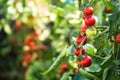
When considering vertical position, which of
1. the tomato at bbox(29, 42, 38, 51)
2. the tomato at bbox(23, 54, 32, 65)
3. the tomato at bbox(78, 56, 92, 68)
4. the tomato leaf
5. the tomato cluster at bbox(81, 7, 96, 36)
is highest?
the tomato cluster at bbox(81, 7, 96, 36)

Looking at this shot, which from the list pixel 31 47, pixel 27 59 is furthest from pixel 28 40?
pixel 27 59

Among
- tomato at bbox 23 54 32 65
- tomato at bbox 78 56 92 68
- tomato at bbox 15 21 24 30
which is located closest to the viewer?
tomato at bbox 78 56 92 68

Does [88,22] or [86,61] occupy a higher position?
[88,22]

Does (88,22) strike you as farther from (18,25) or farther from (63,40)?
(18,25)

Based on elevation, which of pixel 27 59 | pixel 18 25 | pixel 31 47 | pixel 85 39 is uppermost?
pixel 18 25

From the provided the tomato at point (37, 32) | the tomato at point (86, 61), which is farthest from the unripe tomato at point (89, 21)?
the tomato at point (37, 32)

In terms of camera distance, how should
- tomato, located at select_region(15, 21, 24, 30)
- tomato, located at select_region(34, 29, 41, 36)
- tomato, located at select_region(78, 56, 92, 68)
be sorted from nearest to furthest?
tomato, located at select_region(78, 56, 92, 68)
tomato, located at select_region(34, 29, 41, 36)
tomato, located at select_region(15, 21, 24, 30)

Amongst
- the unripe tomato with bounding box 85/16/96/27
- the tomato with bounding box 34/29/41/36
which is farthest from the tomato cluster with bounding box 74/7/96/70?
the tomato with bounding box 34/29/41/36

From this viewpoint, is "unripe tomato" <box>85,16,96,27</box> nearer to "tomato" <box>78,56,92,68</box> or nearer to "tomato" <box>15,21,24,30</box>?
"tomato" <box>78,56,92,68</box>

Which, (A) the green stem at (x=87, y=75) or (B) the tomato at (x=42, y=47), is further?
(B) the tomato at (x=42, y=47)

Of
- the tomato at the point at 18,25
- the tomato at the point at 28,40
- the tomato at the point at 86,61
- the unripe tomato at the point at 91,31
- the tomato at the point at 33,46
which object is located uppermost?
the tomato at the point at 18,25

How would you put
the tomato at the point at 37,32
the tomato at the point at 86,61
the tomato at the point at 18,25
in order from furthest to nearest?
the tomato at the point at 18,25, the tomato at the point at 37,32, the tomato at the point at 86,61

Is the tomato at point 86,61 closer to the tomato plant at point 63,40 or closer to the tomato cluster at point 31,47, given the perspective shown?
the tomato plant at point 63,40

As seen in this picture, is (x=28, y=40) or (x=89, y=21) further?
(x=28, y=40)
